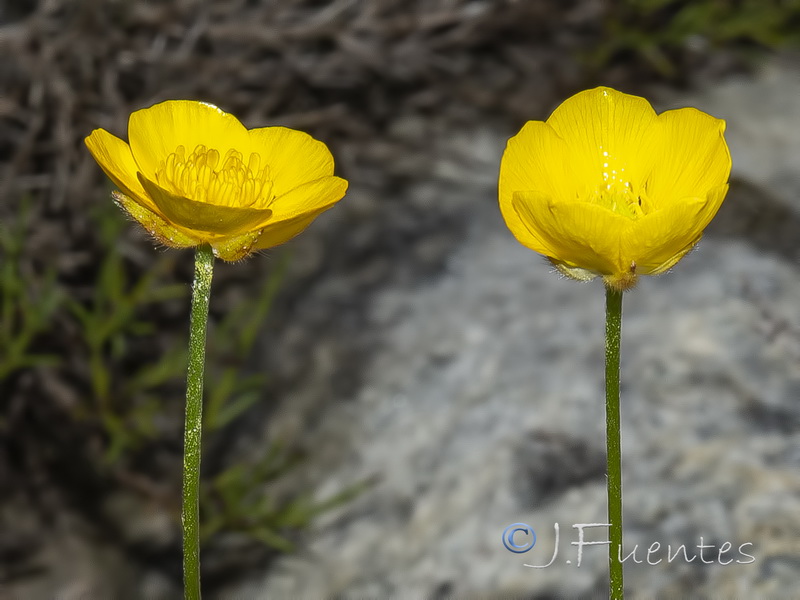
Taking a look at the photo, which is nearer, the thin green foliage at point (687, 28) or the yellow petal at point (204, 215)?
the yellow petal at point (204, 215)

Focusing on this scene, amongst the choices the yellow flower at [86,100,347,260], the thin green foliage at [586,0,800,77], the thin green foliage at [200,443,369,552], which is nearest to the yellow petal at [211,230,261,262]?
the yellow flower at [86,100,347,260]

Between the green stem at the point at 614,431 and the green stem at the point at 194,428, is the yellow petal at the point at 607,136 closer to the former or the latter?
the green stem at the point at 614,431

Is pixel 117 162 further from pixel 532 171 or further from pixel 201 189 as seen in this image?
pixel 532 171

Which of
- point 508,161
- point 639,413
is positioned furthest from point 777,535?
point 508,161

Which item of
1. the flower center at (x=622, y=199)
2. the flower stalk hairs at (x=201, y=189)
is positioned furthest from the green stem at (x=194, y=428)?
the flower center at (x=622, y=199)

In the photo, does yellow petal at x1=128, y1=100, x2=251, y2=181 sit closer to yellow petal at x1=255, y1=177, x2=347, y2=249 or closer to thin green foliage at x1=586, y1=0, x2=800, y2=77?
yellow petal at x1=255, y1=177, x2=347, y2=249

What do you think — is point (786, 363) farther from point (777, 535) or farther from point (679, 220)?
point (679, 220)

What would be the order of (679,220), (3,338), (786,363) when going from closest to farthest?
(679,220)
(786,363)
(3,338)
